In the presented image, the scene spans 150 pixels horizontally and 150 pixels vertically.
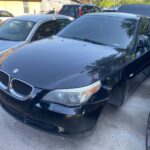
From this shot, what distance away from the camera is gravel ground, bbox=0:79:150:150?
3135 mm

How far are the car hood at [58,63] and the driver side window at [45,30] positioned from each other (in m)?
2.11

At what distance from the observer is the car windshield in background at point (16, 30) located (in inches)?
234

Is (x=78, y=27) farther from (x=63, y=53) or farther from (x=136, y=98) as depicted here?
(x=136, y=98)

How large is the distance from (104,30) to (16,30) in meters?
2.84

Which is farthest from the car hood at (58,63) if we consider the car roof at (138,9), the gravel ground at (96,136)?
the car roof at (138,9)

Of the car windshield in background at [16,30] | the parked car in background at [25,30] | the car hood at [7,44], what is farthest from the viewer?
the car windshield in background at [16,30]

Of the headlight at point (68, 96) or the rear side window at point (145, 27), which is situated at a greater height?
the rear side window at point (145, 27)

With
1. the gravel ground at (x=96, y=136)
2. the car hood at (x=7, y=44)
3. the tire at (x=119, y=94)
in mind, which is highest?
the car hood at (x=7, y=44)

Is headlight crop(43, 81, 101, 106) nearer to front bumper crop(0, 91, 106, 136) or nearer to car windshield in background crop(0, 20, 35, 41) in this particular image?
front bumper crop(0, 91, 106, 136)

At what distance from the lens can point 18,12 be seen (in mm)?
23062

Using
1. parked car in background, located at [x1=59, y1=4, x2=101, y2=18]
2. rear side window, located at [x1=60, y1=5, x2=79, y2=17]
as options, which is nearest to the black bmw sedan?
parked car in background, located at [x1=59, y1=4, x2=101, y2=18]

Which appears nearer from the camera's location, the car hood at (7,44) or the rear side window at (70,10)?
the car hood at (7,44)

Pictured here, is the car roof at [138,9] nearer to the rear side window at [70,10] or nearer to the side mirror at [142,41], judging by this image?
the side mirror at [142,41]

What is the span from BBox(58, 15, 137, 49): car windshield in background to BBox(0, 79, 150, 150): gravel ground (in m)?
1.21
